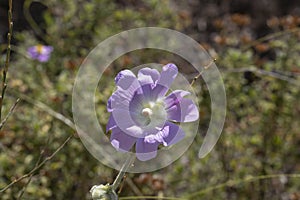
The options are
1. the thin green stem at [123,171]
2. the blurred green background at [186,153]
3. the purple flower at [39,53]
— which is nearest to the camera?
the thin green stem at [123,171]

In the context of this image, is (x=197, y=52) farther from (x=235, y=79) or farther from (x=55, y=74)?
(x=55, y=74)

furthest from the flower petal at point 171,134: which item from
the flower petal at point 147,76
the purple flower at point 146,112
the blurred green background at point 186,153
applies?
the blurred green background at point 186,153

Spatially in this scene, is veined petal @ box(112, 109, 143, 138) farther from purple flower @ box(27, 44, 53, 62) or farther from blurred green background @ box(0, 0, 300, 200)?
purple flower @ box(27, 44, 53, 62)

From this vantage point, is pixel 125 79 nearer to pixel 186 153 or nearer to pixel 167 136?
pixel 167 136

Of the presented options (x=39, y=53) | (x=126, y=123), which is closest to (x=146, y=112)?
(x=126, y=123)

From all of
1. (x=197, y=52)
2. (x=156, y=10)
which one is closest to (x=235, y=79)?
(x=197, y=52)

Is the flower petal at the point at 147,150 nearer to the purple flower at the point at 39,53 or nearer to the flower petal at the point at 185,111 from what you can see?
the flower petal at the point at 185,111

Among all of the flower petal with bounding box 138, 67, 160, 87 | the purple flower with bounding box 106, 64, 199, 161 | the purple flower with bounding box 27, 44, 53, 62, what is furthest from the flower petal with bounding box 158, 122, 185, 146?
the purple flower with bounding box 27, 44, 53, 62
